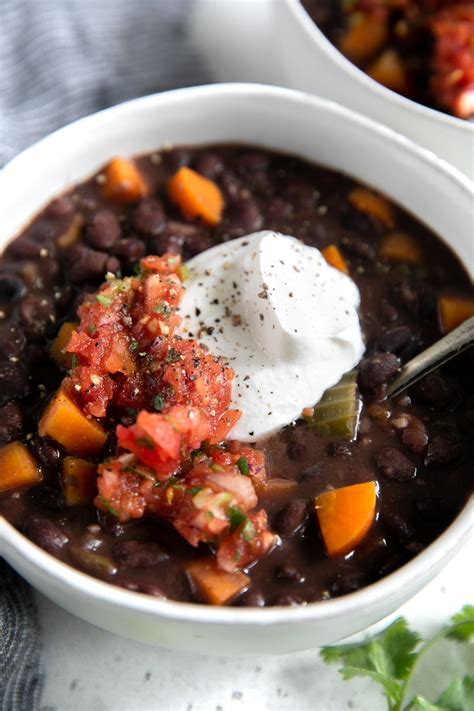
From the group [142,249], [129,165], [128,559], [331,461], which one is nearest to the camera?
[128,559]

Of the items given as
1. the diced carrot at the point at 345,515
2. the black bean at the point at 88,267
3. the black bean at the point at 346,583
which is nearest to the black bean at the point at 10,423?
the black bean at the point at 88,267

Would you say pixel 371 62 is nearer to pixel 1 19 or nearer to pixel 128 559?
pixel 1 19

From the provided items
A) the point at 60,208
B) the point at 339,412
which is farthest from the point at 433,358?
the point at 60,208

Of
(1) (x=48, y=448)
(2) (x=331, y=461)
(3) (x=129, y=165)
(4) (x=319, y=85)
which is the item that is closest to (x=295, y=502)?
(2) (x=331, y=461)

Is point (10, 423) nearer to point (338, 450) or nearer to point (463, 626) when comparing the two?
point (338, 450)

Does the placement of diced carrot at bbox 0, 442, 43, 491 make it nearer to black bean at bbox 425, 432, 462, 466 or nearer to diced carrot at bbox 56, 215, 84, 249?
diced carrot at bbox 56, 215, 84, 249

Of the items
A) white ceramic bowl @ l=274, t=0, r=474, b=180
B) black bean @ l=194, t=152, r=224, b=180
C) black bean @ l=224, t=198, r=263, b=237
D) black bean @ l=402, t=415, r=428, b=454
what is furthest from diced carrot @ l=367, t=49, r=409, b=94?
black bean @ l=402, t=415, r=428, b=454
